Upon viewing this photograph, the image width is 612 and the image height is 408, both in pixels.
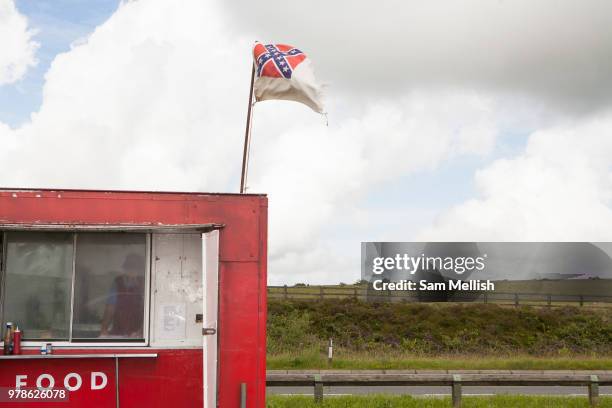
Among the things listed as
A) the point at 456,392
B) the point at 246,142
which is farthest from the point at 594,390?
the point at 246,142

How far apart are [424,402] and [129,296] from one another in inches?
255

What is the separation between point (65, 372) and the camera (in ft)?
24.3

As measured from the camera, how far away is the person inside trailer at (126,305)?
24.4ft

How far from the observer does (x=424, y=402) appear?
12.3 meters

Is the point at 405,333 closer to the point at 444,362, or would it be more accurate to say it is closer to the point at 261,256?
the point at 444,362

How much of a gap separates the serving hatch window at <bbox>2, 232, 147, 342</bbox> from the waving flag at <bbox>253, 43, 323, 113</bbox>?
3.10 meters

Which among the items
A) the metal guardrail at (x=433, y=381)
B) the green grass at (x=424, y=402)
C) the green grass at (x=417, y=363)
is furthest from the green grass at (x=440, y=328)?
the metal guardrail at (x=433, y=381)

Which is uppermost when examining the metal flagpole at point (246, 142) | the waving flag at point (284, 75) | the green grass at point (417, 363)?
the waving flag at point (284, 75)

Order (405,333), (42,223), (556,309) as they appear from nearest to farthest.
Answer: (42,223)
(405,333)
(556,309)

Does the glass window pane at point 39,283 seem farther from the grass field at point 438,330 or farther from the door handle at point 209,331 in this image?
the grass field at point 438,330

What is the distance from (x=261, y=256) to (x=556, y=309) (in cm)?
2801

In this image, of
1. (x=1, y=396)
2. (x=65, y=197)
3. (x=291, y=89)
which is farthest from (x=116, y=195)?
(x=291, y=89)

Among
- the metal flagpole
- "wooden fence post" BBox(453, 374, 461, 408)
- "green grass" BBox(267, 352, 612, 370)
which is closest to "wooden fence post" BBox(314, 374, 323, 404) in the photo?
"wooden fence post" BBox(453, 374, 461, 408)

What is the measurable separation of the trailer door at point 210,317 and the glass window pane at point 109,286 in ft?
2.63
